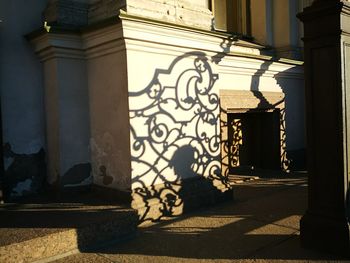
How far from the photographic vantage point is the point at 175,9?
182 inches

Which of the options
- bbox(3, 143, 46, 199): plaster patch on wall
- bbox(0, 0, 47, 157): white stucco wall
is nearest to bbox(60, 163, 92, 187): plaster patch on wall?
bbox(3, 143, 46, 199): plaster patch on wall

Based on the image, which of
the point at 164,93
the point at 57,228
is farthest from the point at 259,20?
the point at 57,228

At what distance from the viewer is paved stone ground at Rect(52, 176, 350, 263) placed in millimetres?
3250

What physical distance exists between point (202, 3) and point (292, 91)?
11.7 ft

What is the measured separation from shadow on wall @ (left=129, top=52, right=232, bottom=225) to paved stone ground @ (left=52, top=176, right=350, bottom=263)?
236mm

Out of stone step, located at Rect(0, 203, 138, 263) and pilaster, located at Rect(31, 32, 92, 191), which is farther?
pilaster, located at Rect(31, 32, 92, 191)

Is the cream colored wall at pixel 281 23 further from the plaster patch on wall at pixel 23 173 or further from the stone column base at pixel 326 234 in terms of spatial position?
the plaster patch on wall at pixel 23 173

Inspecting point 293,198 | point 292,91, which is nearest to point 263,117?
point 292,91

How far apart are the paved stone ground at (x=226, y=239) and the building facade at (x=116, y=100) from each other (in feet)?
1.09

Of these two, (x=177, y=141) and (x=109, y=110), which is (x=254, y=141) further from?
(x=109, y=110)

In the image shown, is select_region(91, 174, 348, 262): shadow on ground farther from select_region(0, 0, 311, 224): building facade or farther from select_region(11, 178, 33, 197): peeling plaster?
select_region(11, 178, 33, 197): peeling plaster

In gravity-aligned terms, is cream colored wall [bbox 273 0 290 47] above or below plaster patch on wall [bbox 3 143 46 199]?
above

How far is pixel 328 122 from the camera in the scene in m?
3.24

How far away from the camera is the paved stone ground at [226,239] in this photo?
325cm
